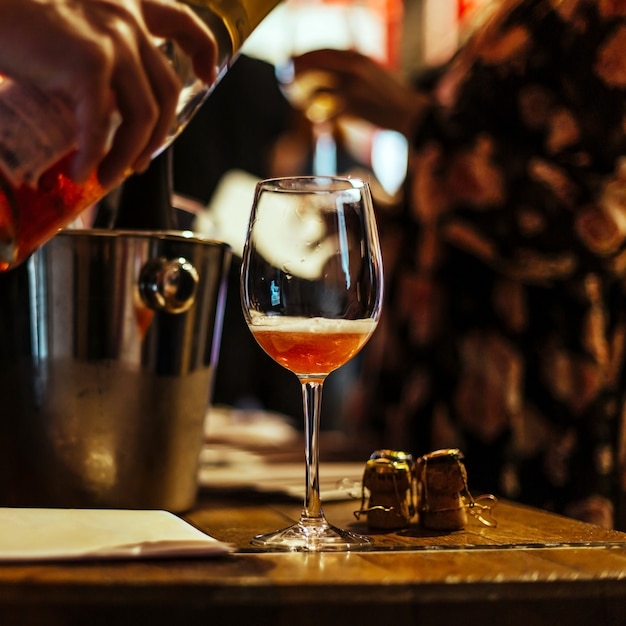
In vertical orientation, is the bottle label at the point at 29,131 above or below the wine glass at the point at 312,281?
above

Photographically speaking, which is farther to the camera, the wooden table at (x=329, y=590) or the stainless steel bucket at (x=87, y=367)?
the stainless steel bucket at (x=87, y=367)

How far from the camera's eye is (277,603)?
1.42 feet

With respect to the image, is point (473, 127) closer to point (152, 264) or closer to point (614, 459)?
point (614, 459)

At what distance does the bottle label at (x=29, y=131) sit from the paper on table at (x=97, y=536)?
212 millimetres

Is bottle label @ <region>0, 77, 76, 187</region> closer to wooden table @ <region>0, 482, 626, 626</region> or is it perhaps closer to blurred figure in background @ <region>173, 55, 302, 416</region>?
wooden table @ <region>0, 482, 626, 626</region>

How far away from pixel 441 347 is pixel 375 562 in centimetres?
Answer: 87

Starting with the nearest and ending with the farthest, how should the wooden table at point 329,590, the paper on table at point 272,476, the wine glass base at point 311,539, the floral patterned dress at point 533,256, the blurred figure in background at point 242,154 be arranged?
the wooden table at point 329,590, the wine glass base at point 311,539, the paper on table at point 272,476, the floral patterned dress at point 533,256, the blurred figure in background at point 242,154

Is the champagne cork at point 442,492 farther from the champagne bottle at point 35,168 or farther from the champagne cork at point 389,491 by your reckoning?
the champagne bottle at point 35,168

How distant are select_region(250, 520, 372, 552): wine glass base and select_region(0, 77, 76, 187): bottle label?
275 mm

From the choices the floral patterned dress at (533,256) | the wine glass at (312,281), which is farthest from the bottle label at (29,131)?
the floral patterned dress at (533,256)

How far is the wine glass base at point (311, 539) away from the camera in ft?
1.80

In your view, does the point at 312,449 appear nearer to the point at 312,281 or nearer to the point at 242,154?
the point at 312,281

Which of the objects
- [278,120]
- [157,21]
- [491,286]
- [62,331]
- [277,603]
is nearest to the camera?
[277,603]

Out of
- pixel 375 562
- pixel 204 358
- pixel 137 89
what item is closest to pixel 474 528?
pixel 375 562
